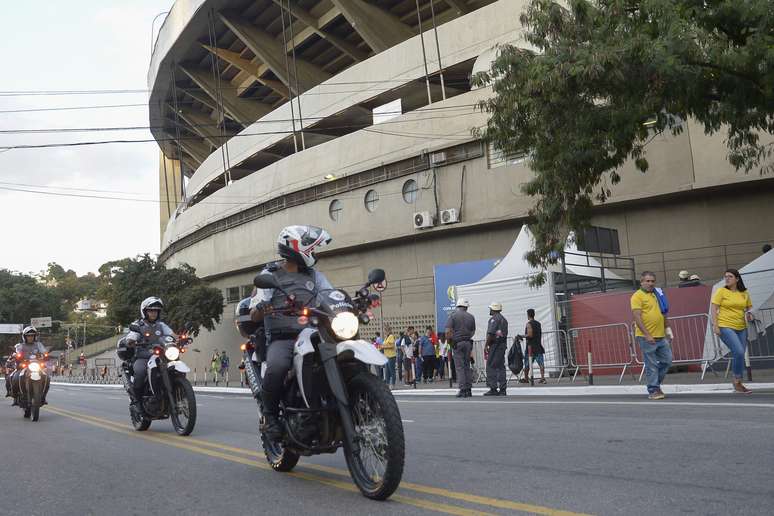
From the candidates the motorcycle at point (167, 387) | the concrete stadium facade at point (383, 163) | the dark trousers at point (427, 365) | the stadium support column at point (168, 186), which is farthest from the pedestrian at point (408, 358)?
the stadium support column at point (168, 186)

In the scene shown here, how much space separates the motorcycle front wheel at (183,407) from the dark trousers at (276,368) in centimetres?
400

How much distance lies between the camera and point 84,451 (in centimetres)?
794

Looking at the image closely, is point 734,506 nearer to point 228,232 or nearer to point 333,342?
point 333,342

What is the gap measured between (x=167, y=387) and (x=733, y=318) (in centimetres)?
765

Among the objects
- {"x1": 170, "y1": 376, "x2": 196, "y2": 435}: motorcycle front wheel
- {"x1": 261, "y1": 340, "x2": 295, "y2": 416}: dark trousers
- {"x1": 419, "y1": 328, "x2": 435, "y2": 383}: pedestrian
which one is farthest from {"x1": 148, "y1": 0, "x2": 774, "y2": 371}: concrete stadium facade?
{"x1": 261, "y1": 340, "x2": 295, "y2": 416}: dark trousers

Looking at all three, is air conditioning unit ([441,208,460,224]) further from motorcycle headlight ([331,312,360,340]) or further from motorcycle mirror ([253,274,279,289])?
motorcycle headlight ([331,312,360,340])

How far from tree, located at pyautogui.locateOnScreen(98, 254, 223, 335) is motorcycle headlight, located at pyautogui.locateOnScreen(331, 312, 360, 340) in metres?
35.2

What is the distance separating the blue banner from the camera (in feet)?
92.9

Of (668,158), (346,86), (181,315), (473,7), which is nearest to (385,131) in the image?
(346,86)

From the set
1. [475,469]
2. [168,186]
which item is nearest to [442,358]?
[475,469]

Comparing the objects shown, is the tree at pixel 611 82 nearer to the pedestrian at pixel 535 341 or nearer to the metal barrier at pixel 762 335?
the pedestrian at pixel 535 341

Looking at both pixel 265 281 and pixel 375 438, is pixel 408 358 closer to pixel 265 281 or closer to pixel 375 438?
pixel 265 281

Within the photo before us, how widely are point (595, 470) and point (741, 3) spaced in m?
8.98

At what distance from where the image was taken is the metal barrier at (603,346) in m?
15.2
